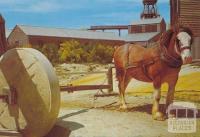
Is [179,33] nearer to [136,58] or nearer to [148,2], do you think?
[136,58]

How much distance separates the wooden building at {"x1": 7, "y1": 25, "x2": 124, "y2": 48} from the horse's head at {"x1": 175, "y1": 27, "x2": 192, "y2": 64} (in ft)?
171

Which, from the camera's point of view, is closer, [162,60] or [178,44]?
[178,44]

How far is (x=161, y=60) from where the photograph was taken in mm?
9203

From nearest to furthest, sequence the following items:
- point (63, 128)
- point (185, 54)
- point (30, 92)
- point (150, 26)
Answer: point (185, 54) → point (30, 92) → point (63, 128) → point (150, 26)

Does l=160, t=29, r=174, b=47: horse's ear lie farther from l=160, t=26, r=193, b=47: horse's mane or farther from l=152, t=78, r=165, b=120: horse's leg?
l=152, t=78, r=165, b=120: horse's leg

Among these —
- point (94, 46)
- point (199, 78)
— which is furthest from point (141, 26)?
point (199, 78)

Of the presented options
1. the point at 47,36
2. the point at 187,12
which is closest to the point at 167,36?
the point at 187,12

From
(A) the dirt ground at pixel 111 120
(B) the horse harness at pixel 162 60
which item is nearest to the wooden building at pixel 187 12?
(A) the dirt ground at pixel 111 120

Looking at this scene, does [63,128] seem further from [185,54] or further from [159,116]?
[185,54]

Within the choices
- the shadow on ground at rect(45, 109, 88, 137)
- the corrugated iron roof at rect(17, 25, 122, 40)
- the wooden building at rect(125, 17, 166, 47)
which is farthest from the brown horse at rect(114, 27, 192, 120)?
the wooden building at rect(125, 17, 166, 47)

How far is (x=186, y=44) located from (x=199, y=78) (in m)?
9.80

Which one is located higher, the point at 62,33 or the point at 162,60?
the point at 162,60

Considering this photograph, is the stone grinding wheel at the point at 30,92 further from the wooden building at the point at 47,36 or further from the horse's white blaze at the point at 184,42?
the wooden building at the point at 47,36

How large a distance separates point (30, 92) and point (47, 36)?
5490 cm
